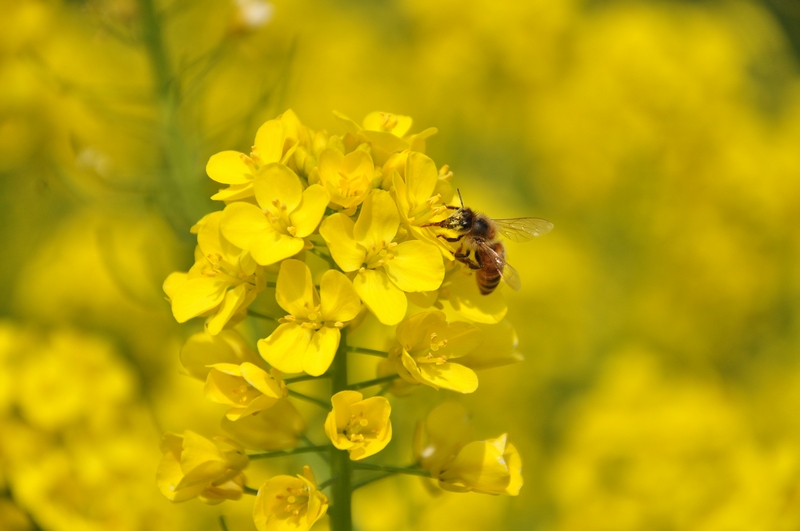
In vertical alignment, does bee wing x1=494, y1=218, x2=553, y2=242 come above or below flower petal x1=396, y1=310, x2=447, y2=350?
below

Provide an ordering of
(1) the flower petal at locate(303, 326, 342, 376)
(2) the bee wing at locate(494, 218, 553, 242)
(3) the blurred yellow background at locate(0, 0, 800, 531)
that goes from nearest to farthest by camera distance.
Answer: (1) the flower petal at locate(303, 326, 342, 376), (2) the bee wing at locate(494, 218, 553, 242), (3) the blurred yellow background at locate(0, 0, 800, 531)

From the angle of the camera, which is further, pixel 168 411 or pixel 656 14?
pixel 656 14

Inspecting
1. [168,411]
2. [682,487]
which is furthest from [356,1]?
[682,487]

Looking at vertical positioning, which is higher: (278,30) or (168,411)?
(278,30)

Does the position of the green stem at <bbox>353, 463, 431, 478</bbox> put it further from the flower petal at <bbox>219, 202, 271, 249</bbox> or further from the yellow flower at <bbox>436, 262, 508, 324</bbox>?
the flower petal at <bbox>219, 202, 271, 249</bbox>

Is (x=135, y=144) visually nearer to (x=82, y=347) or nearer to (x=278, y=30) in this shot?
(x=278, y=30)

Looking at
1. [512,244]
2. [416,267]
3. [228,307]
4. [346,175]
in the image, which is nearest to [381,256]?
[416,267]

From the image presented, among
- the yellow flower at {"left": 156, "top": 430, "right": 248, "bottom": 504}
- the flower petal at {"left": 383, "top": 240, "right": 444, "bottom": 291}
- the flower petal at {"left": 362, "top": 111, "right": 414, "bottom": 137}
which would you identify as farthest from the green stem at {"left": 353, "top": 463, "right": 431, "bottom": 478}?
the flower petal at {"left": 362, "top": 111, "right": 414, "bottom": 137}

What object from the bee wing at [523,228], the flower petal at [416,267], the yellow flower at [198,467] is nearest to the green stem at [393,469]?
the yellow flower at [198,467]
